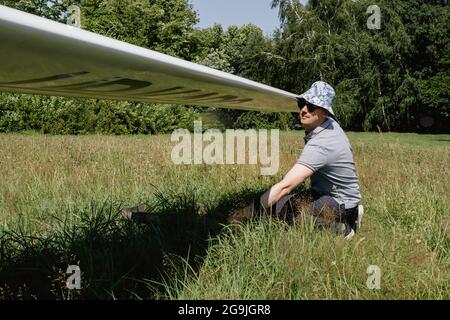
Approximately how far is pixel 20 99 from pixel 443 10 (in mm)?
34924

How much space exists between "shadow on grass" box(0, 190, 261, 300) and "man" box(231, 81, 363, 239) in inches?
18.5

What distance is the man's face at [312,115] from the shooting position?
3.74m

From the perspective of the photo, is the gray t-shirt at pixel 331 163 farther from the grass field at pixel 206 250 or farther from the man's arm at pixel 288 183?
the grass field at pixel 206 250

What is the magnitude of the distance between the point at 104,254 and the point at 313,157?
161cm

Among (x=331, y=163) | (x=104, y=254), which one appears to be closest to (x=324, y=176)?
(x=331, y=163)

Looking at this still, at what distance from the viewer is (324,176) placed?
151 inches

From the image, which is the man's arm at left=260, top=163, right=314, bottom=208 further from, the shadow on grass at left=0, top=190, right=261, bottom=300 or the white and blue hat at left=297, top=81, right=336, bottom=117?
the white and blue hat at left=297, top=81, right=336, bottom=117

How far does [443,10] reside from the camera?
39.4 m

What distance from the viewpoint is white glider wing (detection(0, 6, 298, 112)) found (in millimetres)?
1210

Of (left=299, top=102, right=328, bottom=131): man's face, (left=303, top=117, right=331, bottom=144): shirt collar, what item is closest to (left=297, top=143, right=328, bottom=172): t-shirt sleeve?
(left=303, top=117, right=331, bottom=144): shirt collar

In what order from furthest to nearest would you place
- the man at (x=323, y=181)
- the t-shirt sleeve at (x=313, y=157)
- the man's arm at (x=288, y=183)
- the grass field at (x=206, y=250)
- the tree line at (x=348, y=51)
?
the tree line at (x=348, y=51) < the man at (x=323, y=181) < the t-shirt sleeve at (x=313, y=157) < the man's arm at (x=288, y=183) < the grass field at (x=206, y=250)

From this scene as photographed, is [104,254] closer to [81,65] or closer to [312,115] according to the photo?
[81,65]

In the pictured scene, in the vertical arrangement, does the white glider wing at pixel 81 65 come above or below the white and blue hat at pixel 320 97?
below

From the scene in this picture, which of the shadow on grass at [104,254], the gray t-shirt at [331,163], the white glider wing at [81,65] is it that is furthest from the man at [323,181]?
the white glider wing at [81,65]
